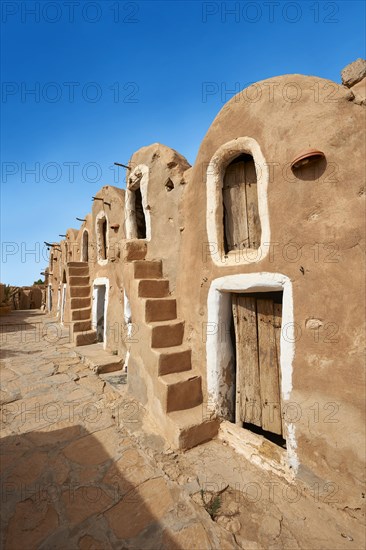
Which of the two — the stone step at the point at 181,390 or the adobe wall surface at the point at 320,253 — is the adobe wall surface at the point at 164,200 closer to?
the stone step at the point at 181,390

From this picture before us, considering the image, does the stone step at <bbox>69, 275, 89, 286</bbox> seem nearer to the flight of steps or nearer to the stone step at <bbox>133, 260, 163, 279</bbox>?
the flight of steps

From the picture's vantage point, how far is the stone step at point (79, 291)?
377 inches

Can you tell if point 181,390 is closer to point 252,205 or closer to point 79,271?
point 252,205

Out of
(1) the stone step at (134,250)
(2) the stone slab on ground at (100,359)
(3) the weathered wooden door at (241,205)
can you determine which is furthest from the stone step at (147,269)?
(2) the stone slab on ground at (100,359)

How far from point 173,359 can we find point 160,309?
887 mm

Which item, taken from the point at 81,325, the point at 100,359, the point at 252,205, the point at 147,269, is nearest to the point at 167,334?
the point at 147,269

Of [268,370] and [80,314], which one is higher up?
[80,314]

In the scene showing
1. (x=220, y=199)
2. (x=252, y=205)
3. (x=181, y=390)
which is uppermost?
(x=220, y=199)

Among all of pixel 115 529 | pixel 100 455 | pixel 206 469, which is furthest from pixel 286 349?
pixel 100 455

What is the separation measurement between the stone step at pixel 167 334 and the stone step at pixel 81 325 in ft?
17.5

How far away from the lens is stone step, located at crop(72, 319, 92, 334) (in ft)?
28.3

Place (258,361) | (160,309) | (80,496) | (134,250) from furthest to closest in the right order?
1. (134,250)
2. (160,309)
3. (258,361)
4. (80,496)

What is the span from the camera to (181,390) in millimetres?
3770

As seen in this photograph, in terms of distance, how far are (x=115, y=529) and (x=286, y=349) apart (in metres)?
2.32
